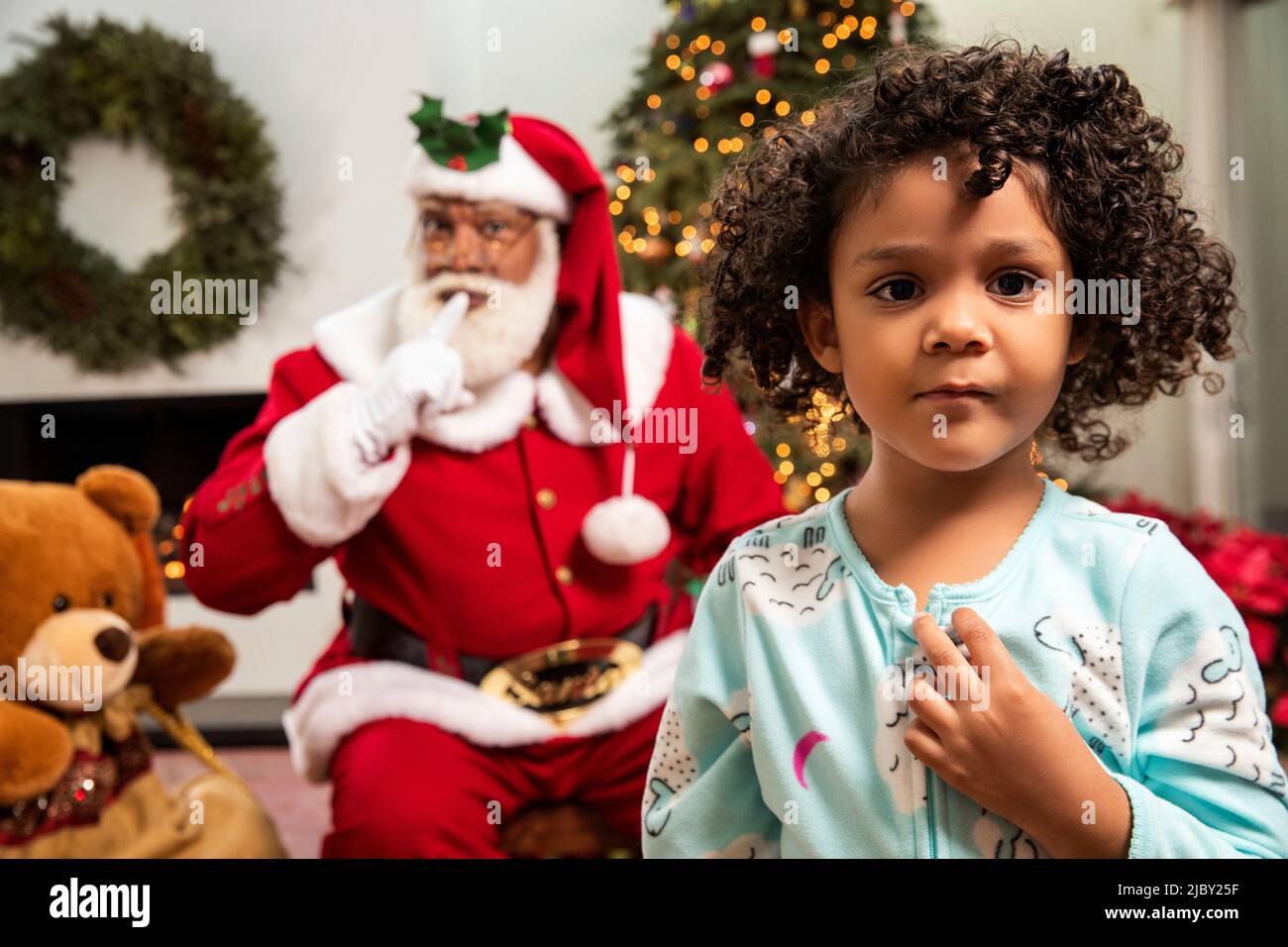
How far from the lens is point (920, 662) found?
2.31ft

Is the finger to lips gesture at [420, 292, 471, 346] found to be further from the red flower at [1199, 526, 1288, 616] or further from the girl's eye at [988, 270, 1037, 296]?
the red flower at [1199, 526, 1288, 616]

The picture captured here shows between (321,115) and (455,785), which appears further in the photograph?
(321,115)

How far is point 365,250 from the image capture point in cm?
330

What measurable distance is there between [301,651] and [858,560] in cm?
290

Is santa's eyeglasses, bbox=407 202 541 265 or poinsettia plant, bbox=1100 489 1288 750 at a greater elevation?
santa's eyeglasses, bbox=407 202 541 265

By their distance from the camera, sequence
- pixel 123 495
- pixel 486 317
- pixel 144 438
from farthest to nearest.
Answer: pixel 144 438 → pixel 123 495 → pixel 486 317

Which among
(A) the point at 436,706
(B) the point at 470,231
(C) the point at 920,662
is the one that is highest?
(B) the point at 470,231

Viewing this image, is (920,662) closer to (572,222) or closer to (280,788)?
(572,222)

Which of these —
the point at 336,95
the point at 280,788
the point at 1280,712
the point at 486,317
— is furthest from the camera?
the point at 336,95

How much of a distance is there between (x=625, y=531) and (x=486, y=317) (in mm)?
308

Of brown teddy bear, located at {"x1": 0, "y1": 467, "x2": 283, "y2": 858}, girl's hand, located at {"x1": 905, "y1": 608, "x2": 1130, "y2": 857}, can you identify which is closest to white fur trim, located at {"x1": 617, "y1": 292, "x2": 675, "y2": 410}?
brown teddy bear, located at {"x1": 0, "y1": 467, "x2": 283, "y2": 858}

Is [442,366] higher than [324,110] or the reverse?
the reverse

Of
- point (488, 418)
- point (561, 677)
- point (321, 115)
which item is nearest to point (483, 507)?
point (488, 418)

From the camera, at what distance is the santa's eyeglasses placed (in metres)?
1.39
